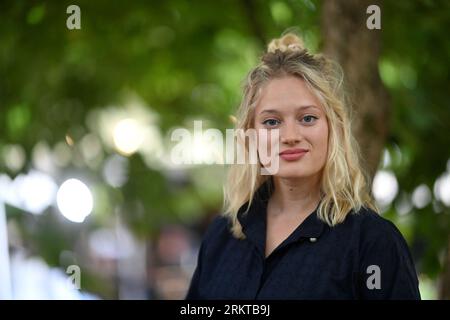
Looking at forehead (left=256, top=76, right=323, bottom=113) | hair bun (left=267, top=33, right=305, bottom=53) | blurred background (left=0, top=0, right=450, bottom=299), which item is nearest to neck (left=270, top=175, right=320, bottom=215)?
forehead (left=256, top=76, right=323, bottom=113)

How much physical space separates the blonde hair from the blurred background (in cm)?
65

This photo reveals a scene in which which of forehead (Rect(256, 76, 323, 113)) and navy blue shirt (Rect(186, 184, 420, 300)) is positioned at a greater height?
forehead (Rect(256, 76, 323, 113))

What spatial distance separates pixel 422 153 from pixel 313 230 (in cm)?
207

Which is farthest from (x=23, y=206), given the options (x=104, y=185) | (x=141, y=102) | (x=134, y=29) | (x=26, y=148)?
(x=141, y=102)

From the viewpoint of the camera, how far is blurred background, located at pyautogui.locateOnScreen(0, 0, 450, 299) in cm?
382

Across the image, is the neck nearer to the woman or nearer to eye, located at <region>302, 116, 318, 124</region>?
the woman

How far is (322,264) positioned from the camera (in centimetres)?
242

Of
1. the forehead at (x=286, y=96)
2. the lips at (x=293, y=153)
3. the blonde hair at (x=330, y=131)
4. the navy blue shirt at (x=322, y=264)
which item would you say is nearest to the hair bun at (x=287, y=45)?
the blonde hair at (x=330, y=131)

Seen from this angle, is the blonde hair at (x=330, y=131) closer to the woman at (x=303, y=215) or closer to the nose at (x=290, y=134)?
the woman at (x=303, y=215)

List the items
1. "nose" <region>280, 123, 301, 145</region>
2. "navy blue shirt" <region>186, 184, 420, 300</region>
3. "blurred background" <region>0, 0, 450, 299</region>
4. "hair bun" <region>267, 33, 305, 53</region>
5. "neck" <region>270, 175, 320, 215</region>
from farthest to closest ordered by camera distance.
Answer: "blurred background" <region>0, 0, 450, 299</region>, "hair bun" <region>267, 33, 305, 53</region>, "neck" <region>270, 175, 320, 215</region>, "nose" <region>280, 123, 301, 145</region>, "navy blue shirt" <region>186, 184, 420, 300</region>

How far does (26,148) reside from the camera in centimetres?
525

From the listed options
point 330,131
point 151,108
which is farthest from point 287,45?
point 151,108
